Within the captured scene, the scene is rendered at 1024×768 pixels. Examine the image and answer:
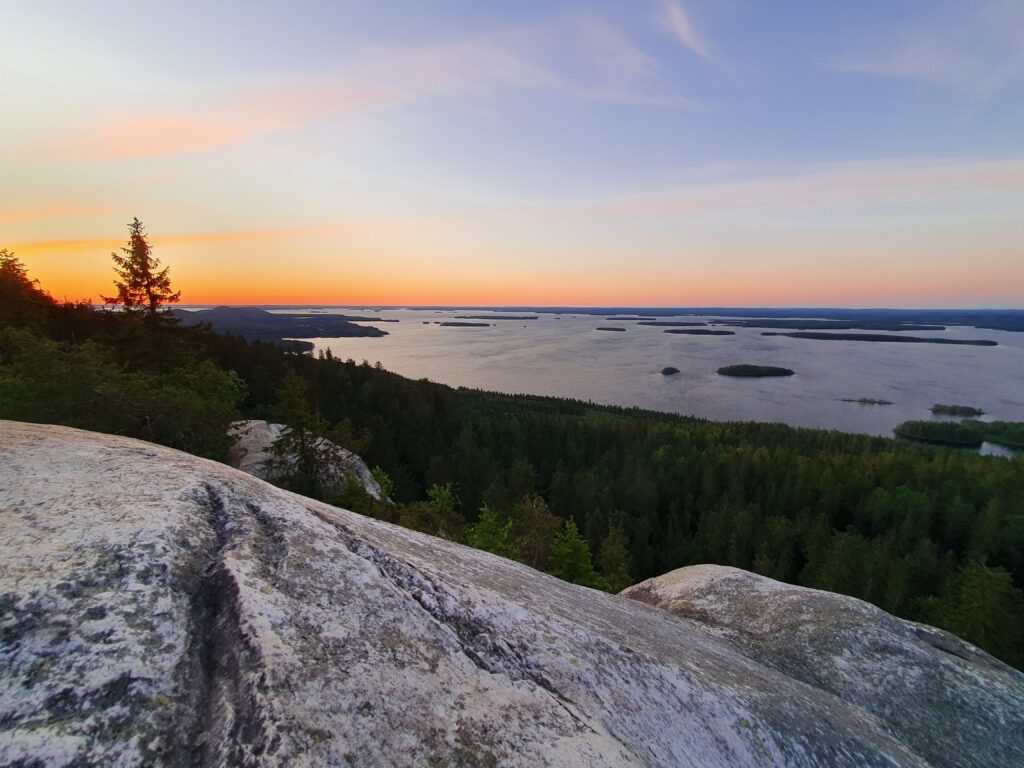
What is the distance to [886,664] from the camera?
7.90 metres

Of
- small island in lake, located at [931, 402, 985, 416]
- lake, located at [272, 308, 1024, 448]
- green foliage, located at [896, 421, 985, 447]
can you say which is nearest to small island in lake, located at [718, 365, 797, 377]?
lake, located at [272, 308, 1024, 448]

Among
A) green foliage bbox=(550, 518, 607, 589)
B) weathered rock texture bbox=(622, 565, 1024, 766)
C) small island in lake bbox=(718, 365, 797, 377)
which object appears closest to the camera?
weathered rock texture bbox=(622, 565, 1024, 766)

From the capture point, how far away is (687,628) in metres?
7.76

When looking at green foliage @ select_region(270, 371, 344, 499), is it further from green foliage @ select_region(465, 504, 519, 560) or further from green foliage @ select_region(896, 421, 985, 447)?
green foliage @ select_region(896, 421, 985, 447)

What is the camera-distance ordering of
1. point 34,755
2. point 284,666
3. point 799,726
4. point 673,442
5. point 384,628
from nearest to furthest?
point 34,755, point 284,666, point 384,628, point 799,726, point 673,442

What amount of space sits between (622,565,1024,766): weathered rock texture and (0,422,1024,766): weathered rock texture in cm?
63

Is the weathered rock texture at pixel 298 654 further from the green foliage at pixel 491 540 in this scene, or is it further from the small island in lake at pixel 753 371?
the small island in lake at pixel 753 371

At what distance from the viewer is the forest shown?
17.0m

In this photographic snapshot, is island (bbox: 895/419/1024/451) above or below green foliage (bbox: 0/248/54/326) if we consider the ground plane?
below

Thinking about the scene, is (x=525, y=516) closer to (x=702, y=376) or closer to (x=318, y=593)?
(x=318, y=593)

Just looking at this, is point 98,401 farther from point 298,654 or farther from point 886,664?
point 886,664

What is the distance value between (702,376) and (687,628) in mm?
136563

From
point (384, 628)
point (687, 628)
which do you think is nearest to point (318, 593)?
point (384, 628)

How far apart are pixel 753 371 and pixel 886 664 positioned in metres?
144
